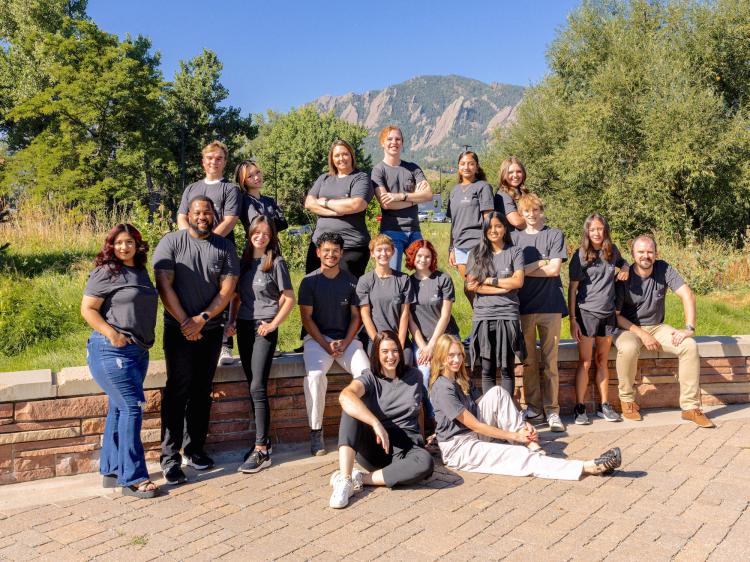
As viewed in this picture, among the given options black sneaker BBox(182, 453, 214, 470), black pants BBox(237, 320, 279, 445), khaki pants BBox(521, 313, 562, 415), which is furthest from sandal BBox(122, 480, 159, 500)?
khaki pants BBox(521, 313, 562, 415)

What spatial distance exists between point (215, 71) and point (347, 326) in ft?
115

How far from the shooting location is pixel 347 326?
5.22m

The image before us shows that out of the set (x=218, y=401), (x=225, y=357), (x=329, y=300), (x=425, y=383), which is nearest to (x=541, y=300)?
(x=425, y=383)

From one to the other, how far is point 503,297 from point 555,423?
122cm

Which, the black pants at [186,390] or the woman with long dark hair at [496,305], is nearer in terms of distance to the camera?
the black pants at [186,390]

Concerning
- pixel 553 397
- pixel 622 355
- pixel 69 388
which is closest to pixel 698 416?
pixel 622 355

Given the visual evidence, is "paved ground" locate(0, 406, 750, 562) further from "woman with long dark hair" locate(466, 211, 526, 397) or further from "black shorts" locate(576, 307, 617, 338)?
"black shorts" locate(576, 307, 617, 338)

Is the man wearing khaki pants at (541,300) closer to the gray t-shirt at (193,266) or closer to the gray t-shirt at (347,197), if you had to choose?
the gray t-shirt at (347,197)

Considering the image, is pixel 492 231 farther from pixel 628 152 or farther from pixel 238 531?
pixel 628 152

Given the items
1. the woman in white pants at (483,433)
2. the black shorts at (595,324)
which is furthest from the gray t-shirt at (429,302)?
the black shorts at (595,324)

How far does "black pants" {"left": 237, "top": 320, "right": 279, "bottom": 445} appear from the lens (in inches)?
191

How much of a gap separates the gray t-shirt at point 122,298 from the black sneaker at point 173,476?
922 millimetres

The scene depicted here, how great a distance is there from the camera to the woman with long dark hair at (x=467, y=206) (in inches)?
231

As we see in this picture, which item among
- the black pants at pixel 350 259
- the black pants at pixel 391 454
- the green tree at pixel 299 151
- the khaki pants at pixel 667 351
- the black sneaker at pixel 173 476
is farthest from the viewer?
the green tree at pixel 299 151
